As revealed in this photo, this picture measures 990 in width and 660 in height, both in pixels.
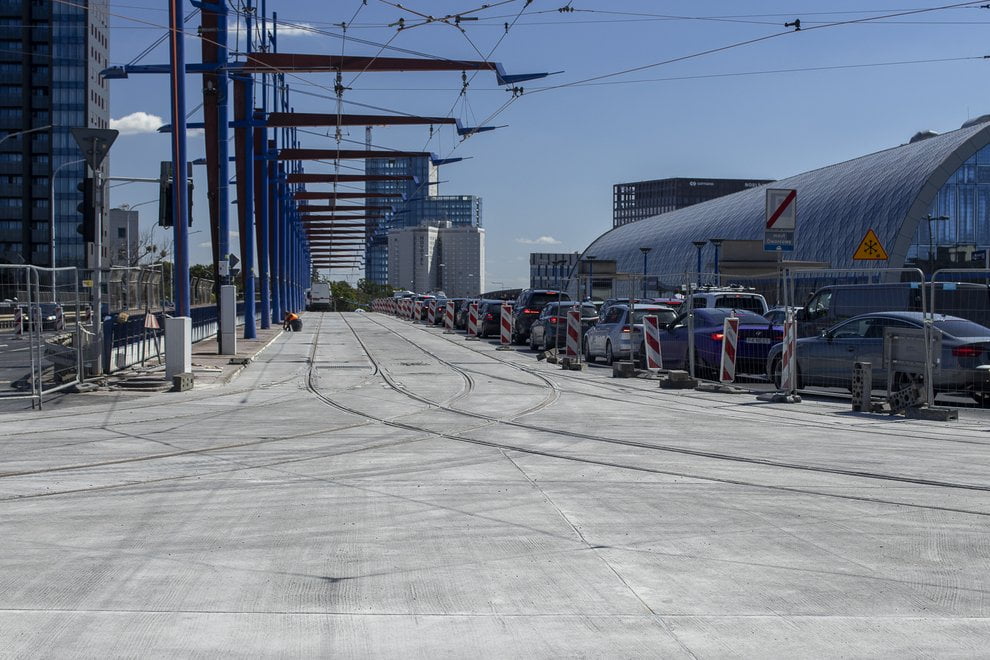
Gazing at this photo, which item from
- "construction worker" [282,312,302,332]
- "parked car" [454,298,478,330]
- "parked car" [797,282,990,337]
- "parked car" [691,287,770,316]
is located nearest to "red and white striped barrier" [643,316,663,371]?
"parked car" [797,282,990,337]

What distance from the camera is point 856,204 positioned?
60.3 m

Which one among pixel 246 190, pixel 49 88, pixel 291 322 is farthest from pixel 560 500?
pixel 49 88

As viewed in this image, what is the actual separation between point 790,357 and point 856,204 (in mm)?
46451

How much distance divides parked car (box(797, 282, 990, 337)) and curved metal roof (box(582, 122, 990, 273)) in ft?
76.4

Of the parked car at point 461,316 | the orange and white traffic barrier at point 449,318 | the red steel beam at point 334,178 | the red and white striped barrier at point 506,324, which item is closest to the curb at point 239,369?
the red and white striped barrier at point 506,324

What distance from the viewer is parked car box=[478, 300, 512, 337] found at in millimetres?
43000

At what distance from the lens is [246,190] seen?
140 ft

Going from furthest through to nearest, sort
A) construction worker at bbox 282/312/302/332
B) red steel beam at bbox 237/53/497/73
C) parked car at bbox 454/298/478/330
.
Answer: parked car at bbox 454/298/478/330, construction worker at bbox 282/312/302/332, red steel beam at bbox 237/53/497/73

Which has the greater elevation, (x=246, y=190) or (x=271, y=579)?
(x=246, y=190)

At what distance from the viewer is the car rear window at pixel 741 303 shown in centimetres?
2622

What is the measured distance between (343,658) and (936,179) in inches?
2153

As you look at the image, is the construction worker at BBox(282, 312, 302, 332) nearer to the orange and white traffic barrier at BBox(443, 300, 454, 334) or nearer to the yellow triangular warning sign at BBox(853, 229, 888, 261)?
the orange and white traffic barrier at BBox(443, 300, 454, 334)

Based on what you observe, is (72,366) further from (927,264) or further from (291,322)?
(927,264)

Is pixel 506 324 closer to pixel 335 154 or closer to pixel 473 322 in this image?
pixel 473 322
